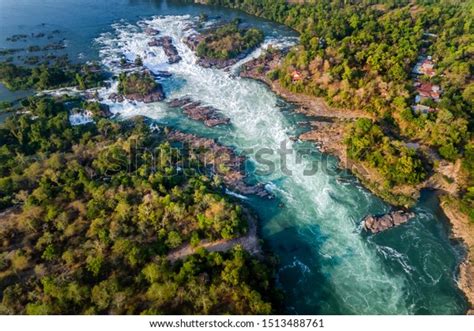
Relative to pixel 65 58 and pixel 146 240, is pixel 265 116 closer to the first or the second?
pixel 146 240

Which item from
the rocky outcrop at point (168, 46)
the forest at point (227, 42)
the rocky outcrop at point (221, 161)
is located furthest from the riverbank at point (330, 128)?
the rocky outcrop at point (168, 46)

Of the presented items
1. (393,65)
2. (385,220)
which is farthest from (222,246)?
(393,65)

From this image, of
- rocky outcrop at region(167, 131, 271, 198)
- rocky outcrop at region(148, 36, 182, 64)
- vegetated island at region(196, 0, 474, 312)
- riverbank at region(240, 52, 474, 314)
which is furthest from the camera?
rocky outcrop at region(148, 36, 182, 64)

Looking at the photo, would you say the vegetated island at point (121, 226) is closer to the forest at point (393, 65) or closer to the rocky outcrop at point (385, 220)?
the rocky outcrop at point (385, 220)

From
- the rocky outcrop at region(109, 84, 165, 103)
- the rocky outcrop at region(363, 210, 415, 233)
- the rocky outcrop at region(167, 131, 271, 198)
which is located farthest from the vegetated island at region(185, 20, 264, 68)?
the rocky outcrop at region(363, 210, 415, 233)

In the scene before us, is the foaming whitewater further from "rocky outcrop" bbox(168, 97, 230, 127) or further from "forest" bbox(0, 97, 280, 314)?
"forest" bbox(0, 97, 280, 314)

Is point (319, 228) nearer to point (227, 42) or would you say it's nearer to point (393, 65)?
point (393, 65)
